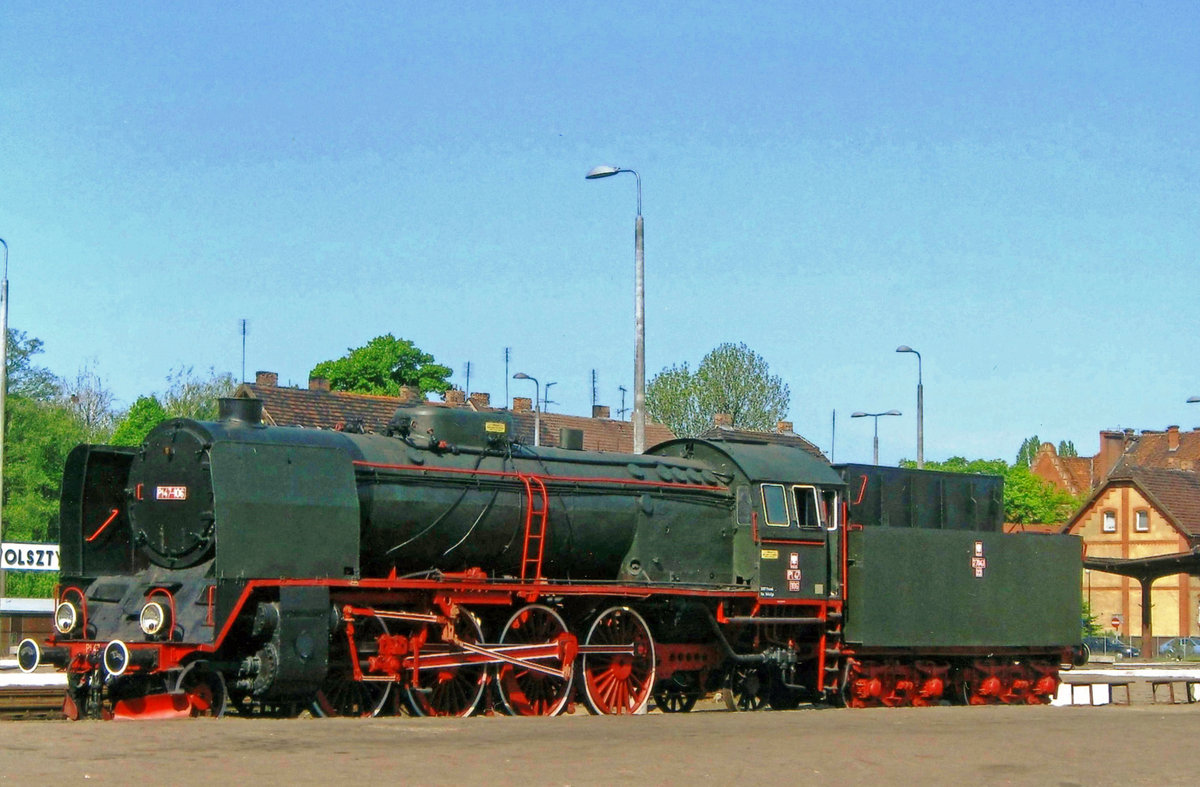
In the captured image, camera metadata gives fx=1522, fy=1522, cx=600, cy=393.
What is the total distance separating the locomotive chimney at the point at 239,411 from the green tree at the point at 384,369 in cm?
6382

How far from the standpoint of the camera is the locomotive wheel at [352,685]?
52.7ft

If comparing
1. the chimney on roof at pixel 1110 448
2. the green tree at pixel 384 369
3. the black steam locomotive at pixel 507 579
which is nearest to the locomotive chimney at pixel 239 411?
the black steam locomotive at pixel 507 579

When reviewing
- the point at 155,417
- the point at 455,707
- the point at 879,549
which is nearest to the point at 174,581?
the point at 455,707

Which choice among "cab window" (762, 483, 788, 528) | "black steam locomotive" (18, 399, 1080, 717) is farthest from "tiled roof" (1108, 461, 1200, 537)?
"cab window" (762, 483, 788, 528)

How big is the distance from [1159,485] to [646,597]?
54392 millimetres

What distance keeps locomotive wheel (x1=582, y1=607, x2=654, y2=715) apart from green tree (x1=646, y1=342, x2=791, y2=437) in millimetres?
71042

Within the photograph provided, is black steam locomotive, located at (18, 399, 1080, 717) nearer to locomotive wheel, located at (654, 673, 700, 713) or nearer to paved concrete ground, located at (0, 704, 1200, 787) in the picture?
locomotive wheel, located at (654, 673, 700, 713)

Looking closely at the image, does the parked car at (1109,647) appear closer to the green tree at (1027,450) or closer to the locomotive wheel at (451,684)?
the locomotive wheel at (451,684)

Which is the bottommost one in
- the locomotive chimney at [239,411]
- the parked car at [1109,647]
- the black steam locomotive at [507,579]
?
the parked car at [1109,647]

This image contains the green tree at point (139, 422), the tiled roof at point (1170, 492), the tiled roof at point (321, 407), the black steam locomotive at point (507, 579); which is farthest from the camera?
the tiled roof at point (1170, 492)

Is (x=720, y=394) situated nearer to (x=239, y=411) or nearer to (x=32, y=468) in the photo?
(x=32, y=468)

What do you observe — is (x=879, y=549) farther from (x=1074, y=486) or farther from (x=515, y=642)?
(x=1074, y=486)

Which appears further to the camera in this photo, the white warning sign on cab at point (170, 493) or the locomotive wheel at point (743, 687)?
the locomotive wheel at point (743, 687)

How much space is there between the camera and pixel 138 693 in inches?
632
